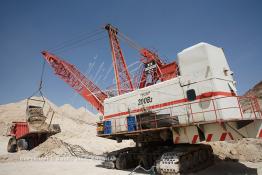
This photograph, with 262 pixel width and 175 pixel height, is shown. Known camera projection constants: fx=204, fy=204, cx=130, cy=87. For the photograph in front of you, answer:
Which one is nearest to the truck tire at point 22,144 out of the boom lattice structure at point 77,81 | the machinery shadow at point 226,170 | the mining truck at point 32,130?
the mining truck at point 32,130

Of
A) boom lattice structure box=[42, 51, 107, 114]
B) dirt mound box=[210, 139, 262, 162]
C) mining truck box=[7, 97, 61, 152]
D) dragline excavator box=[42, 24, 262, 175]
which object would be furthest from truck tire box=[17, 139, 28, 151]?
dirt mound box=[210, 139, 262, 162]

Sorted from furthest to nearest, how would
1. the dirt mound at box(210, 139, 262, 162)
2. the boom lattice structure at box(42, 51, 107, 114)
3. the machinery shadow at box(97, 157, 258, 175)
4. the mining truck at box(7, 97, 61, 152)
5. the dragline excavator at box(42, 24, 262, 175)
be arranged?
the boom lattice structure at box(42, 51, 107, 114)
the mining truck at box(7, 97, 61, 152)
the dirt mound at box(210, 139, 262, 162)
the machinery shadow at box(97, 157, 258, 175)
the dragline excavator at box(42, 24, 262, 175)

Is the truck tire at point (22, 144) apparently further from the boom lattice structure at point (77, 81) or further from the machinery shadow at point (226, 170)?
the machinery shadow at point (226, 170)

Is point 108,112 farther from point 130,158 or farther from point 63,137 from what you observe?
point 63,137

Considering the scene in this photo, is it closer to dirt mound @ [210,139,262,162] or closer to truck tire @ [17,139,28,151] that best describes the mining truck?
truck tire @ [17,139,28,151]

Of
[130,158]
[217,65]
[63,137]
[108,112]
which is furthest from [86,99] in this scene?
[217,65]

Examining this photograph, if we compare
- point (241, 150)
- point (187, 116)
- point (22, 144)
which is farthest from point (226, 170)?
point (22, 144)

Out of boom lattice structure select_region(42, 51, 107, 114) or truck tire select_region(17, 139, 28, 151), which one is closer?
truck tire select_region(17, 139, 28, 151)

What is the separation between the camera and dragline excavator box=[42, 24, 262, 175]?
8258 millimetres

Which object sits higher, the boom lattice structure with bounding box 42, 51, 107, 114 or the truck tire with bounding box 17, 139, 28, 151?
the boom lattice structure with bounding box 42, 51, 107, 114

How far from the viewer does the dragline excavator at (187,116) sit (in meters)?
8.26

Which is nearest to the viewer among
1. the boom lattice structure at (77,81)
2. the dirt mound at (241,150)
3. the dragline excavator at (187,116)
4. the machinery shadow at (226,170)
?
the dragline excavator at (187,116)

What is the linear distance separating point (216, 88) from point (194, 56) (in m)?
1.80

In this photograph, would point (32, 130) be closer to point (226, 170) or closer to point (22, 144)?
point (22, 144)
